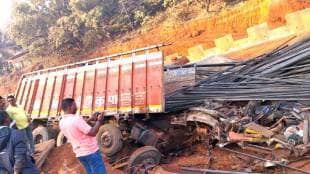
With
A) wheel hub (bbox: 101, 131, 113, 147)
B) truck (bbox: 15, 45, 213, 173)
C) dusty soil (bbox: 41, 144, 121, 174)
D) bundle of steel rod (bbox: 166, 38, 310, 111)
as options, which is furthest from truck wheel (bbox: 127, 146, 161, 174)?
bundle of steel rod (bbox: 166, 38, 310, 111)

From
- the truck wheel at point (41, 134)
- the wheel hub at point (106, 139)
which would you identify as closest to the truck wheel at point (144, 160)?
the wheel hub at point (106, 139)

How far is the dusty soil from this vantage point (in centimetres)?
1101

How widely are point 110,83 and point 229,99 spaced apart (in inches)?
133

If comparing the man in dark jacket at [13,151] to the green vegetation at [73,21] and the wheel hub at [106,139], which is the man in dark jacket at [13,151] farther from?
the green vegetation at [73,21]

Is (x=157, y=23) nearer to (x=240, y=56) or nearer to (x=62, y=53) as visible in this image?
(x=62, y=53)

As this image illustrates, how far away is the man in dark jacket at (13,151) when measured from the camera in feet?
20.1

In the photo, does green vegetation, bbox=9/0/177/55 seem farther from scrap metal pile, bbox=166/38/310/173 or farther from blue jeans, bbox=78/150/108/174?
blue jeans, bbox=78/150/108/174

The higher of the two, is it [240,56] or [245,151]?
[240,56]

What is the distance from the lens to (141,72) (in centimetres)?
1178

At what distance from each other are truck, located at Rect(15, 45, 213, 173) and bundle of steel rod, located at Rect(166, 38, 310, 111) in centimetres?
55

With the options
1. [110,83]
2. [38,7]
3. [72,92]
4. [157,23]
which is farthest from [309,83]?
[38,7]

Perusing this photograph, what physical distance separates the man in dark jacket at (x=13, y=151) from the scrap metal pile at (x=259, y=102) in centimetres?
431

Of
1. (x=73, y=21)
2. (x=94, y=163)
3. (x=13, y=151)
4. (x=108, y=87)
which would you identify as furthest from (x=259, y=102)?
(x=73, y=21)

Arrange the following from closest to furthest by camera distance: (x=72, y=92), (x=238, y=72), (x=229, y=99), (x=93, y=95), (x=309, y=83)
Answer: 1. (x=309, y=83)
2. (x=229, y=99)
3. (x=238, y=72)
4. (x=93, y=95)
5. (x=72, y=92)
